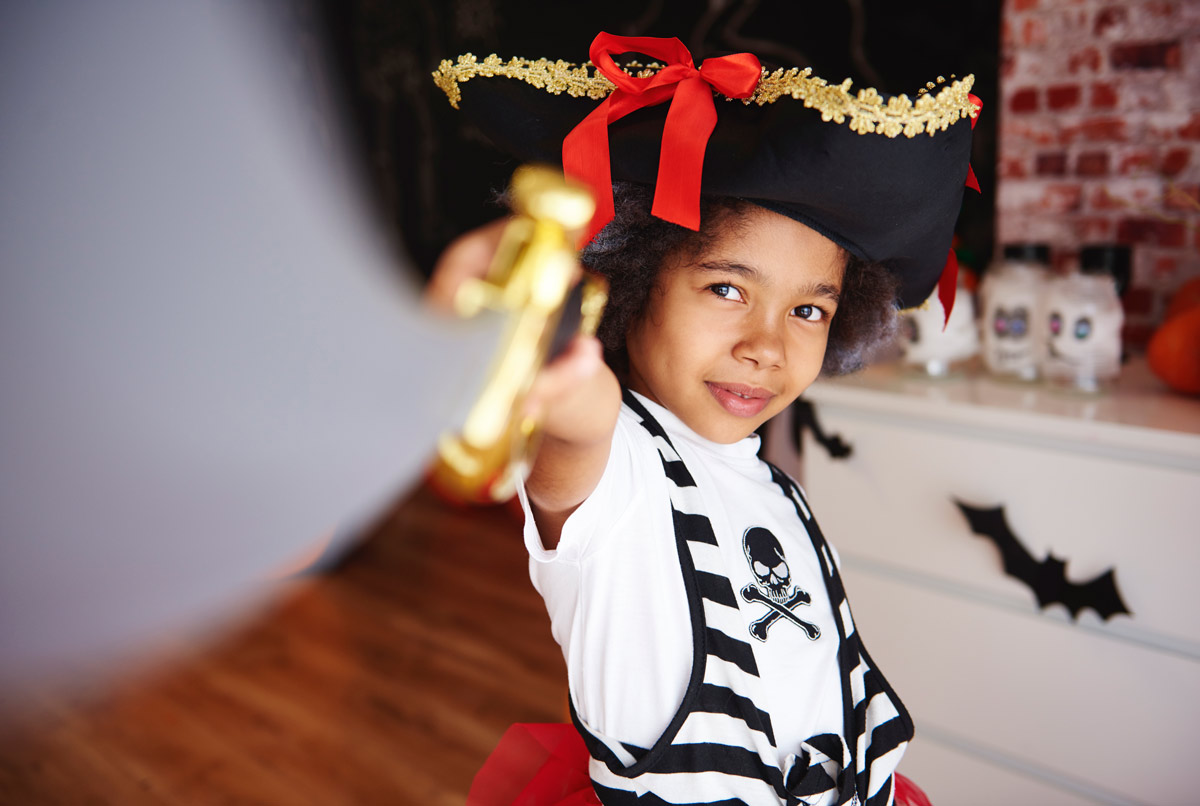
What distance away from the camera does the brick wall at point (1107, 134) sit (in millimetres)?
1296

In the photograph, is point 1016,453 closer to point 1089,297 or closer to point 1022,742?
point 1089,297

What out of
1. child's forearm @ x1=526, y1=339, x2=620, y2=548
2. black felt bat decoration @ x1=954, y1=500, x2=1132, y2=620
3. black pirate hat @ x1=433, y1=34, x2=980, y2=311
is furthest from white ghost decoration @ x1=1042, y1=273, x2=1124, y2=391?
child's forearm @ x1=526, y1=339, x2=620, y2=548

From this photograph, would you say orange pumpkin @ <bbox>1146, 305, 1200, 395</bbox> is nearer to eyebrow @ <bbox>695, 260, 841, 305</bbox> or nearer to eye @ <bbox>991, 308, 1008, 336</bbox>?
eye @ <bbox>991, 308, 1008, 336</bbox>

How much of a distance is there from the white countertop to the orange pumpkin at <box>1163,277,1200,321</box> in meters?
0.11

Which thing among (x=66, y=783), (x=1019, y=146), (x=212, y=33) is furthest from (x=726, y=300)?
(x=66, y=783)


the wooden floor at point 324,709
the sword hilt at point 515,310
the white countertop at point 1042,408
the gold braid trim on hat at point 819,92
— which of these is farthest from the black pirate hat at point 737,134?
the wooden floor at point 324,709

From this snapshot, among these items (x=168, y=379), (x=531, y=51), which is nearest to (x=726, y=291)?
(x=168, y=379)

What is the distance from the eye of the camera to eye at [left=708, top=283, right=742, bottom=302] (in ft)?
2.22

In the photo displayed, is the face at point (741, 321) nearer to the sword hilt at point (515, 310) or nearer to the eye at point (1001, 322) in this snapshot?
the sword hilt at point (515, 310)

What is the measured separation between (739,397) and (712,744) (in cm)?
28

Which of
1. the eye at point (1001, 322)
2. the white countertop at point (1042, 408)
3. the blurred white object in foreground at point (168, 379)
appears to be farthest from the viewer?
the eye at point (1001, 322)

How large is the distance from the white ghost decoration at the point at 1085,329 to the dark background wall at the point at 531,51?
0.27m

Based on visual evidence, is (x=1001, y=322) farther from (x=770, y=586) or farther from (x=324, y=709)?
(x=324, y=709)

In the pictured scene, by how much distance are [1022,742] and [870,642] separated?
26 centimetres
